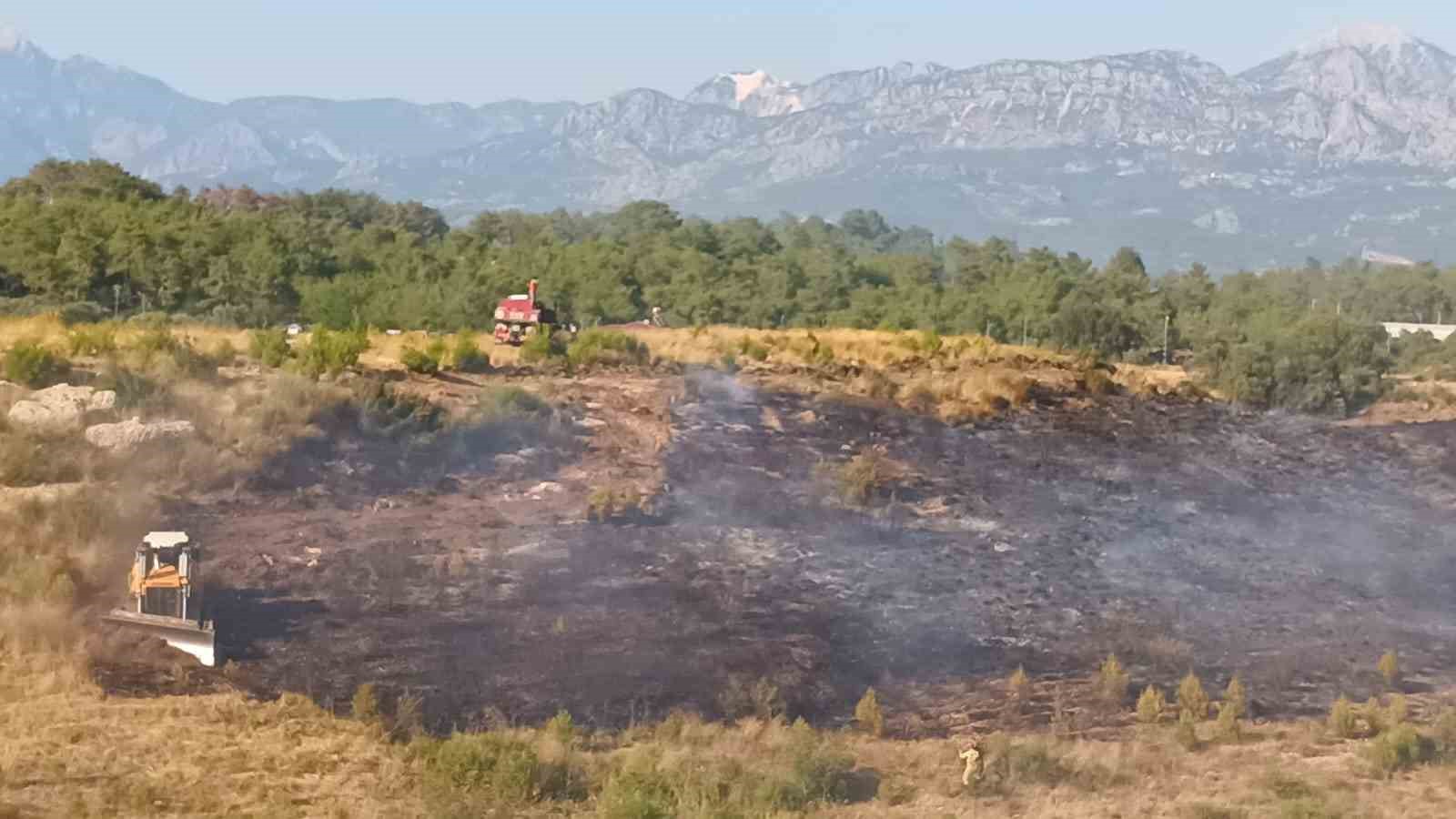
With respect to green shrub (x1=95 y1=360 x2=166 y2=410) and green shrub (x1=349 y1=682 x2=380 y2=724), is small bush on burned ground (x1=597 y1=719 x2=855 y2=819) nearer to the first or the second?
green shrub (x1=349 y1=682 x2=380 y2=724)

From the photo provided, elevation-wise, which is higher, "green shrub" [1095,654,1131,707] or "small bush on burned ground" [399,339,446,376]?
"small bush on burned ground" [399,339,446,376]

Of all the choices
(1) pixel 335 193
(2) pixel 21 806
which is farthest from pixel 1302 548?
(1) pixel 335 193

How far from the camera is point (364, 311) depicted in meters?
30.0

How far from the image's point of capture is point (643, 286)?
1544 inches

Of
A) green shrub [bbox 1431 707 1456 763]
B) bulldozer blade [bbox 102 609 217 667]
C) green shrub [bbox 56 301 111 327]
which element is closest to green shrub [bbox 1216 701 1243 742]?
green shrub [bbox 1431 707 1456 763]

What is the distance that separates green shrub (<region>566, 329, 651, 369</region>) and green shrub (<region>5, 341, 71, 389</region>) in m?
7.35

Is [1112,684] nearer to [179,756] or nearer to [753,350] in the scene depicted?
[179,756]

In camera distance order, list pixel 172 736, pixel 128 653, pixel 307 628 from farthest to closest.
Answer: pixel 307 628
pixel 128 653
pixel 172 736

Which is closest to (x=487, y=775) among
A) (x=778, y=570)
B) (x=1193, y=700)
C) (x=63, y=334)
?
(x=1193, y=700)

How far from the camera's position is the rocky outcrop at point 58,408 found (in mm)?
14578

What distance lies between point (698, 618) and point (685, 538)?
2313 mm

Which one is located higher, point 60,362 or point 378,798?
point 60,362

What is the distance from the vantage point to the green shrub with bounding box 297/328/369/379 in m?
18.0

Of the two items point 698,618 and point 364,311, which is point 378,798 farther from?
point 364,311
